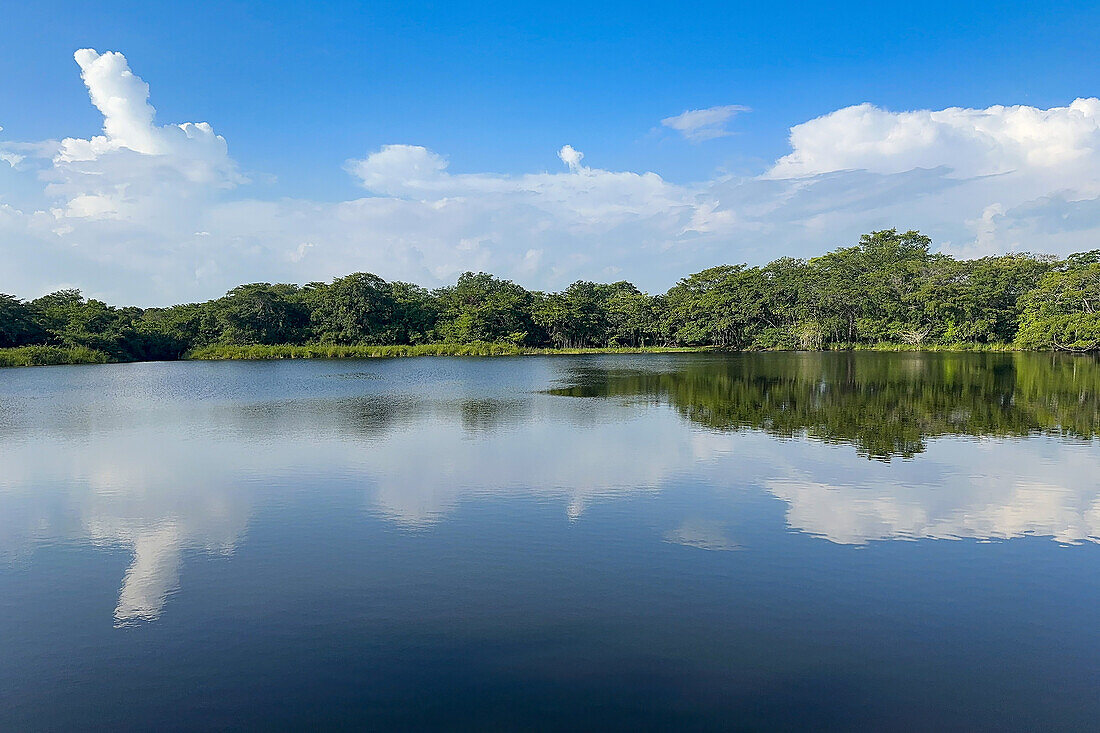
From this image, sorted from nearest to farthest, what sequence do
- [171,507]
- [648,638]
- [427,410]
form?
1. [648,638]
2. [171,507]
3. [427,410]

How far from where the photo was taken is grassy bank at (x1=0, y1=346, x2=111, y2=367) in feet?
165

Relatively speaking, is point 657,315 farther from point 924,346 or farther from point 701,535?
point 701,535

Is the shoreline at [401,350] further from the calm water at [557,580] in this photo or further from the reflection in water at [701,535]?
the reflection in water at [701,535]

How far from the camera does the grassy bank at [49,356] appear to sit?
50.2 meters

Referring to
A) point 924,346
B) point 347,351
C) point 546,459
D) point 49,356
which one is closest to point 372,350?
point 347,351

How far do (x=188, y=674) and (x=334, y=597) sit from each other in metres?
1.55

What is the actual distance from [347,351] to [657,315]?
107 ft

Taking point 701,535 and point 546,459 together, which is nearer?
point 701,535

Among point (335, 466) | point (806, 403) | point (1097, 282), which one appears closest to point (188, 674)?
point (335, 466)

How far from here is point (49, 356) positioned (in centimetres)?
5262

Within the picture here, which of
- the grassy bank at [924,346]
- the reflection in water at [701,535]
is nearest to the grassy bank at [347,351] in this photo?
the grassy bank at [924,346]

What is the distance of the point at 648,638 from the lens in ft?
18.4

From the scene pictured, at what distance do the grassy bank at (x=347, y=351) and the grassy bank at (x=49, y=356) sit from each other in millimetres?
8936

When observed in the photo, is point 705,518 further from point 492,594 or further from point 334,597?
point 334,597
